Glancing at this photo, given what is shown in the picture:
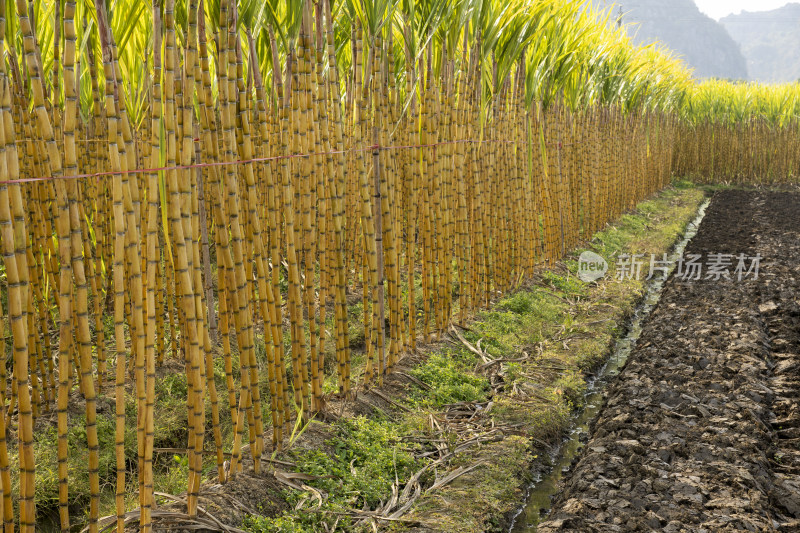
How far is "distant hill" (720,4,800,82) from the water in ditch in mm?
111279

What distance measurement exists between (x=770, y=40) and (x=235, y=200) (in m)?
142

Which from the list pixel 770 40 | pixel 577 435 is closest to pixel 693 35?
pixel 770 40

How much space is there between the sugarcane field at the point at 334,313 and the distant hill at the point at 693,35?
95.0 metres

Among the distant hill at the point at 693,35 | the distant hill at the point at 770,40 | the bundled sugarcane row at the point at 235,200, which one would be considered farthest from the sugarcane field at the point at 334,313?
the distant hill at the point at 770,40

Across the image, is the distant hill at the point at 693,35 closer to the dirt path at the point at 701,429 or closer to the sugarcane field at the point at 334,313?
the dirt path at the point at 701,429

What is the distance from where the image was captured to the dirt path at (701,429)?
2248 mm

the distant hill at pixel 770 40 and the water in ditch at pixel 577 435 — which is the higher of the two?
the distant hill at pixel 770 40

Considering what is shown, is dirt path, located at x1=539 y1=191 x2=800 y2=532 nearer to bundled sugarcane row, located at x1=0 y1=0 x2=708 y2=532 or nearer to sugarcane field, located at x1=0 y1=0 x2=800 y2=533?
sugarcane field, located at x1=0 y1=0 x2=800 y2=533

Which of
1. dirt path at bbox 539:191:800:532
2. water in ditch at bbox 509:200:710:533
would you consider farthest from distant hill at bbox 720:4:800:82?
dirt path at bbox 539:191:800:532

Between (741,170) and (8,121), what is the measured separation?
1603cm

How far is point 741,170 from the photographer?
14.8 m

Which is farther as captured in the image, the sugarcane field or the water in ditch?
the water in ditch

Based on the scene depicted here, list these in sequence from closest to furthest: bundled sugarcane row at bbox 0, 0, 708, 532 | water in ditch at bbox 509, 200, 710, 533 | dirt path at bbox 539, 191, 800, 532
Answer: bundled sugarcane row at bbox 0, 0, 708, 532 < dirt path at bbox 539, 191, 800, 532 < water in ditch at bbox 509, 200, 710, 533

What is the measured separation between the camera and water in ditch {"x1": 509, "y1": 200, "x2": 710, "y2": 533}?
254 centimetres
